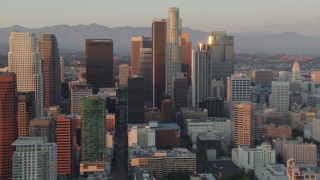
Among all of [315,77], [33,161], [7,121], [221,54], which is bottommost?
[33,161]

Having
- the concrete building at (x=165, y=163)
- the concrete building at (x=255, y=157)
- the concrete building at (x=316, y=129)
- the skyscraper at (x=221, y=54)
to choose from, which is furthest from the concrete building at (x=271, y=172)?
the skyscraper at (x=221, y=54)

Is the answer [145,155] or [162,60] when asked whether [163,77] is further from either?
[145,155]

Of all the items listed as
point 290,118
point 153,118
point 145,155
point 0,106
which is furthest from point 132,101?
point 0,106

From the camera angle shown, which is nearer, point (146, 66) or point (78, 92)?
point (78, 92)

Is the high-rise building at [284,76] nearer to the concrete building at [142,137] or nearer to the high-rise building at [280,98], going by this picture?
the high-rise building at [280,98]

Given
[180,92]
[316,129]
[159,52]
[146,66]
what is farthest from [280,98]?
[146,66]

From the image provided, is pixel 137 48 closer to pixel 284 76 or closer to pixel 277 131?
pixel 284 76
